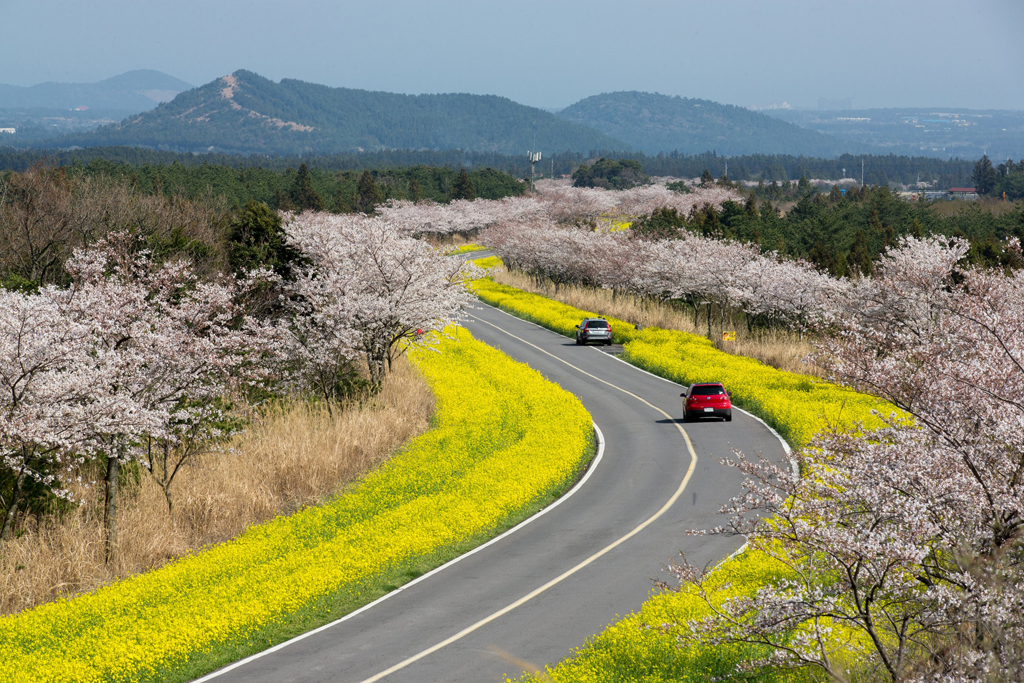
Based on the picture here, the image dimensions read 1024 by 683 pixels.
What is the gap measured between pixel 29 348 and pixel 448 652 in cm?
989

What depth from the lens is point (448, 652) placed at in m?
13.7

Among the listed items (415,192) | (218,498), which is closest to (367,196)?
(415,192)

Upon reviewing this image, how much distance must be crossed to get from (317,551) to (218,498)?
4327 millimetres

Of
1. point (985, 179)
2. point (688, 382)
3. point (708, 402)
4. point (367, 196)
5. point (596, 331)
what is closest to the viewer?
point (708, 402)

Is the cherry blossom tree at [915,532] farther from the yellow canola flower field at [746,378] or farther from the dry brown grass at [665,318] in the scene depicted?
the dry brown grass at [665,318]

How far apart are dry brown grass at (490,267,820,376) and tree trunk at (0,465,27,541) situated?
A: 23.1 meters

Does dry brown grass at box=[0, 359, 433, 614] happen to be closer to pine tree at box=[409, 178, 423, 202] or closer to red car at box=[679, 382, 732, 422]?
red car at box=[679, 382, 732, 422]

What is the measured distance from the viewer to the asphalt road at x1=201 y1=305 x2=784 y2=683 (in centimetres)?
1337

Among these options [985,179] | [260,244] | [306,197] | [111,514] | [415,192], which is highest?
[985,179]

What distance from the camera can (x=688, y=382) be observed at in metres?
38.7

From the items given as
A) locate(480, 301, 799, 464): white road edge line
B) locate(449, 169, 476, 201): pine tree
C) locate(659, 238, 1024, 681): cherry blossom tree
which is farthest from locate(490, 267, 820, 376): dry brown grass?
locate(449, 169, 476, 201): pine tree

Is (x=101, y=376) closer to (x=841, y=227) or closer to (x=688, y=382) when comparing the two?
(x=688, y=382)

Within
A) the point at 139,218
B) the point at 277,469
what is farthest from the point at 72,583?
the point at 139,218

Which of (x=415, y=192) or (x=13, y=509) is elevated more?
(x=415, y=192)
